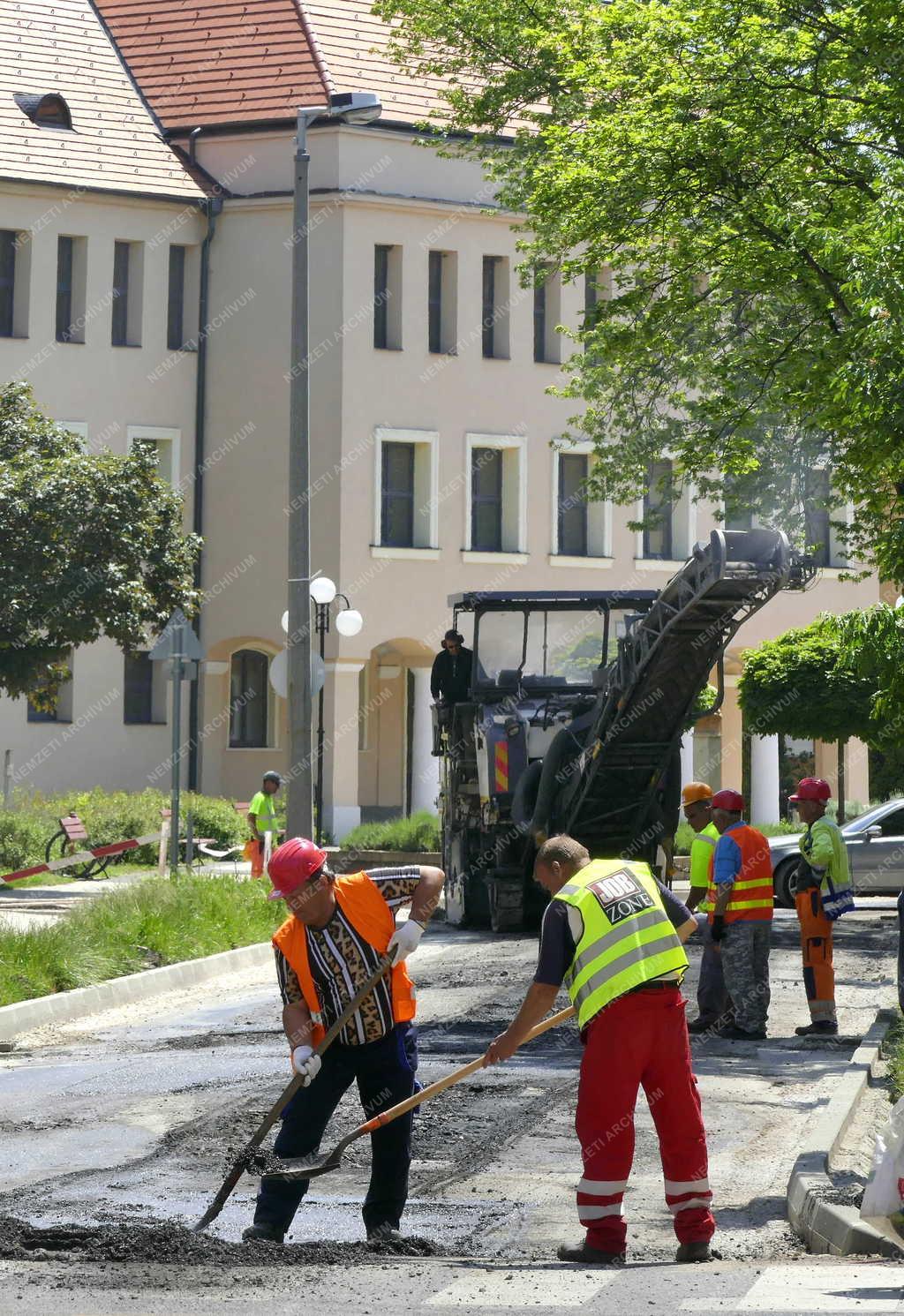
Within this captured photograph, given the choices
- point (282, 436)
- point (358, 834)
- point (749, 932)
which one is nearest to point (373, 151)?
point (282, 436)

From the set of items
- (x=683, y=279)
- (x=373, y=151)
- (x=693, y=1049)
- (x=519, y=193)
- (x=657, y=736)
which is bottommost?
(x=693, y=1049)

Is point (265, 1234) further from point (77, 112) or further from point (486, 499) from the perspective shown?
point (77, 112)

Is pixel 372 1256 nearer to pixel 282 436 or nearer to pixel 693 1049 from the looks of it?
pixel 693 1049

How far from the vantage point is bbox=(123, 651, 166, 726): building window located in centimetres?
3897

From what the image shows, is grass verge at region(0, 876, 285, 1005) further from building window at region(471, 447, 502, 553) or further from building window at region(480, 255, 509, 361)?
building window at region(480, 255, 509, 361)

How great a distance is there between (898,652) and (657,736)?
331 inches

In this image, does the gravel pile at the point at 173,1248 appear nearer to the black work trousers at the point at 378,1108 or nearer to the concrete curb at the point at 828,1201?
the black work trousers at the point at 378,1108

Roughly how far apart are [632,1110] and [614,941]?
0.60 meters

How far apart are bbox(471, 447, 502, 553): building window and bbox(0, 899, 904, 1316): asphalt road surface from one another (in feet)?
81.1

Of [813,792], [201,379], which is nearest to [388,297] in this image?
[201,379]

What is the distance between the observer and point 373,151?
37969 mm

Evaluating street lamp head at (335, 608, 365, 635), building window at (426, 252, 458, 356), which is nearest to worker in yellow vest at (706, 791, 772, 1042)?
street lamp head at (335, 608, 365, 635)

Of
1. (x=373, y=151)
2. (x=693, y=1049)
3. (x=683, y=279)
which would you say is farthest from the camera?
(x=373, y=151)

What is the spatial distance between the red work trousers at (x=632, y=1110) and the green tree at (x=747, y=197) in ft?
13.9
